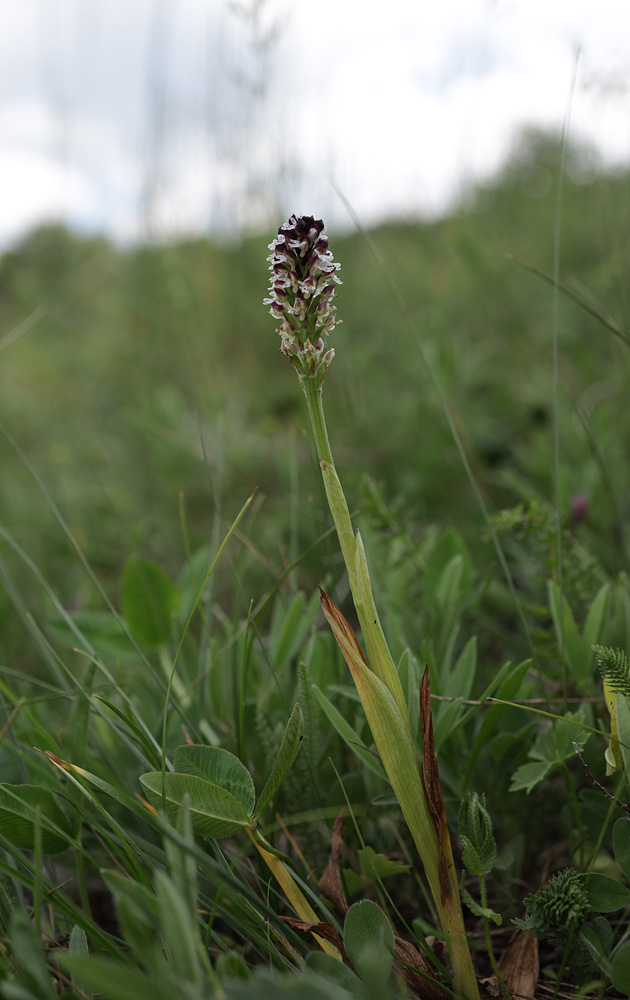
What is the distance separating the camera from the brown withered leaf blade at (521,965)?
0.74 metres

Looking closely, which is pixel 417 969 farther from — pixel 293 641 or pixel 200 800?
pixel 293 641

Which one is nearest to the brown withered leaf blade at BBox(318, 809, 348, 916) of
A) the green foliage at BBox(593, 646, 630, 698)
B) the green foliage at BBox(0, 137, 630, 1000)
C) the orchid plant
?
the green foliage at BBox(0, 137, 630, 1000)

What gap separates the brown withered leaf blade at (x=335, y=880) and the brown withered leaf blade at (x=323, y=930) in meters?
0.05

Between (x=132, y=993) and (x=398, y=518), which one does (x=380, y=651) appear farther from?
(x=398, y=518)

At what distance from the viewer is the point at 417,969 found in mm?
697

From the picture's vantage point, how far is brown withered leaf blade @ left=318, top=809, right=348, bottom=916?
80 centimetres

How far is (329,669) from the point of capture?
3.39 ft

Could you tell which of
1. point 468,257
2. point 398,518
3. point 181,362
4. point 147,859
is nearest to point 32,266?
point 181,362

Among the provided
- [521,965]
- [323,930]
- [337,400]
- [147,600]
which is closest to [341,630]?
[323,930]

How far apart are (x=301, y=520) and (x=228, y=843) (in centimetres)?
100

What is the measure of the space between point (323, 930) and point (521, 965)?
24 centimetres

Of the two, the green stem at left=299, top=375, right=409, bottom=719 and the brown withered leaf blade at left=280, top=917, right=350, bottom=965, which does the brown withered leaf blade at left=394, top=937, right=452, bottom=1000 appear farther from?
the green stem at left=299, top=375, right=409, bottom=719

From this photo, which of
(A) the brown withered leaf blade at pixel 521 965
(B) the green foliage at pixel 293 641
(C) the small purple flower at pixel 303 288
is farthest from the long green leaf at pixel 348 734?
(C) the small purple flower at pixel 303 288

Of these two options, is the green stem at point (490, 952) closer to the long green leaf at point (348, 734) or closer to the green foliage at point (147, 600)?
the long green leaf at point (348, 734)
